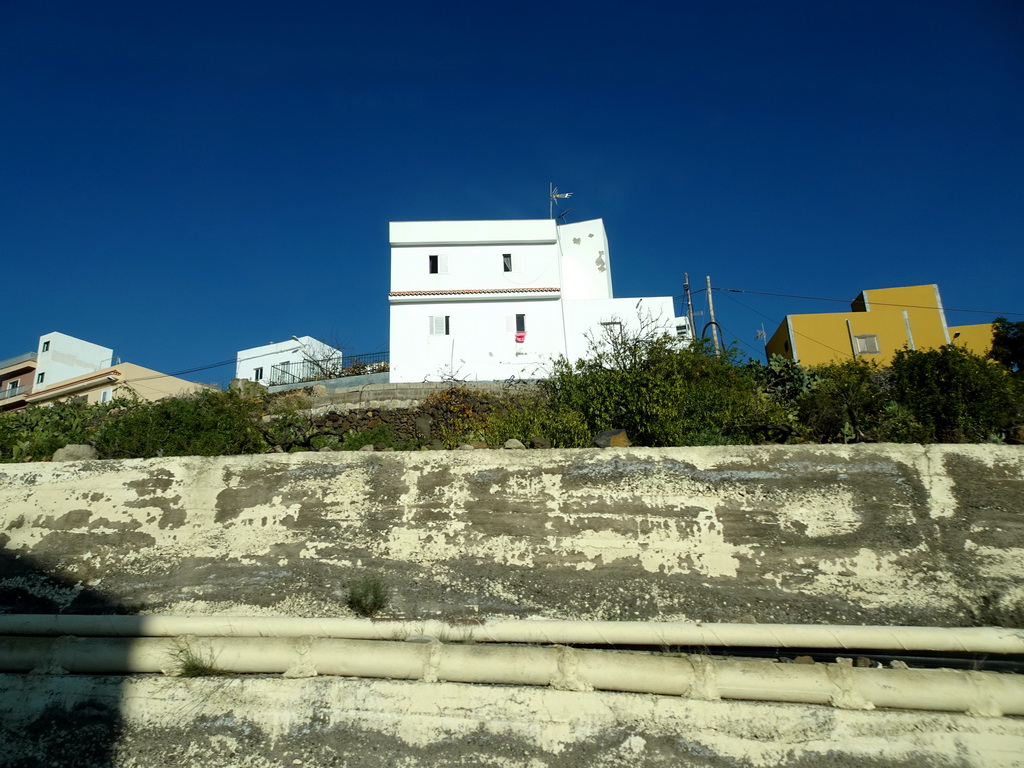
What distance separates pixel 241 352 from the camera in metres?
36.8

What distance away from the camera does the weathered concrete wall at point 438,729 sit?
2.98 metres

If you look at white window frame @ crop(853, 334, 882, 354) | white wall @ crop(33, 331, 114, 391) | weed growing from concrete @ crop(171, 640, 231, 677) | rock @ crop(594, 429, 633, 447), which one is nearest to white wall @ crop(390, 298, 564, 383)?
white window frame @ crop(853, 334, 882, 354)

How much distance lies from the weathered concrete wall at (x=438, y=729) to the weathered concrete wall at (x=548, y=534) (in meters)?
0.99

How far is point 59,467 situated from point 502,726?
4247 mm

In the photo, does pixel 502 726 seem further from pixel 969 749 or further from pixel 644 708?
pixel 969 749

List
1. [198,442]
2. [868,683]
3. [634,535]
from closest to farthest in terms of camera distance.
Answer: [868,683], [634,535], [198,442]

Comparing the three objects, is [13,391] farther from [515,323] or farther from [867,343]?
[867,343]

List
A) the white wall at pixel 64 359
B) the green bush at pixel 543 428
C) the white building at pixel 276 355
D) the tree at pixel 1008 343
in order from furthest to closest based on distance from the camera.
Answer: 1. the white wall at pixel 64 359
2. the white building at pixel 276 355
3. the tree at pixel 1008 343
4. the green bush at pixel 543 428

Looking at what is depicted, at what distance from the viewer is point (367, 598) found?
4277 mm

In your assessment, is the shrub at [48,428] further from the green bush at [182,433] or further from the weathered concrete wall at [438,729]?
the weathered concrete wall at [438,729]

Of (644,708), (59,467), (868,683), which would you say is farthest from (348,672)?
(59,467)

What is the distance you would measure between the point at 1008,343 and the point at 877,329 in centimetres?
397

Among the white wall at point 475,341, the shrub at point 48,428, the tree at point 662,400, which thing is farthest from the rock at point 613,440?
the white wall at point 475,341

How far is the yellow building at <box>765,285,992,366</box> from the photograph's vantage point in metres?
25.3
